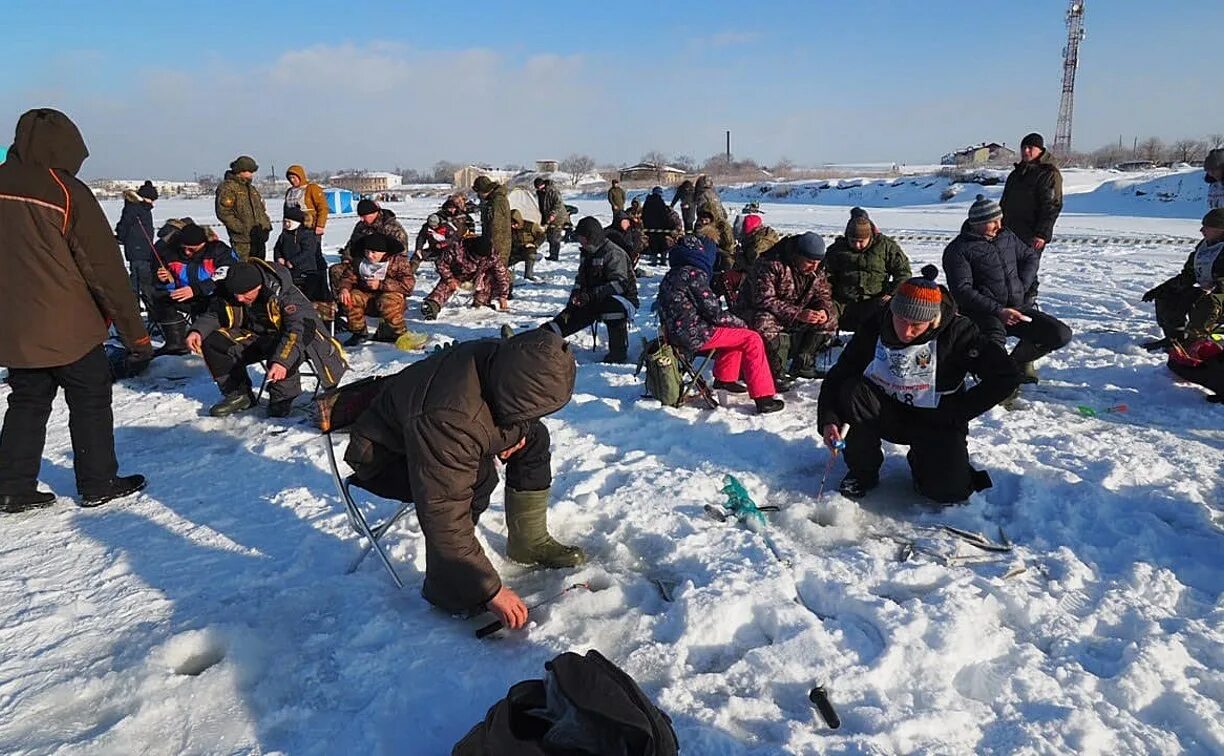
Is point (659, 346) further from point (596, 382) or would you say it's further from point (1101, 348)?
point (1101, 348)

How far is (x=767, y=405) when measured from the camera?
4.96 metres

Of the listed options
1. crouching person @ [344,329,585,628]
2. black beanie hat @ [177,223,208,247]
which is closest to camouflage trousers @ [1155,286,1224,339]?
crouching person @ [344,329,585,628]

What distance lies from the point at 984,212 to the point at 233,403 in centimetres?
539

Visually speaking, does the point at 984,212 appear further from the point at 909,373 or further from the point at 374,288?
the point at 374,288

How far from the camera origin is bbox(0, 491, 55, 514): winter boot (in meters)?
3.51

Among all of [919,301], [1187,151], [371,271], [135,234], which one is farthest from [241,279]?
[1187,151]

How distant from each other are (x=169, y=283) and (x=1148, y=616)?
24.8ft

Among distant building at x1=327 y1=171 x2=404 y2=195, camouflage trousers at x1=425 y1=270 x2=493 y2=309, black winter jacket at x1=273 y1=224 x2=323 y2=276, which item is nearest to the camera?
black winter jacket at x1=273 y1=224 x2=323 y2=276

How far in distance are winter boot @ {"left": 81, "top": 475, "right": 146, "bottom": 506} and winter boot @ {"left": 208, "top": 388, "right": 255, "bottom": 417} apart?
1.19 m

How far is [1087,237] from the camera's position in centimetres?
1484

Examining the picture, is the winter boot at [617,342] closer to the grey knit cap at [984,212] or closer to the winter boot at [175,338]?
the grey knit cap at [984,212]

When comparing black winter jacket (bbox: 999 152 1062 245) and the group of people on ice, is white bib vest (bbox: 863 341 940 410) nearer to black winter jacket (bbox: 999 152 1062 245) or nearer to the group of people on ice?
the group of people on ice

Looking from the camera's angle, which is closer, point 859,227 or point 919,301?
point 919,301

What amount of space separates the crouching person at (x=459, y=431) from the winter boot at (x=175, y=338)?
5.08 meters
